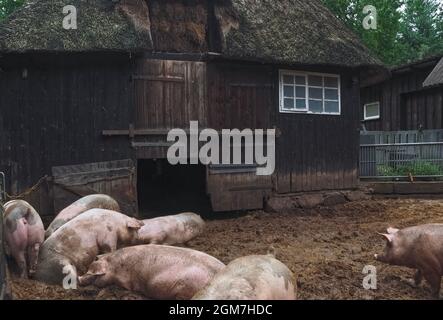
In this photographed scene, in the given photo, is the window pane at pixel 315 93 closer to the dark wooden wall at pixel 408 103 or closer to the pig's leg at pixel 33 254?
the dark wooden wall at pixel 408 103

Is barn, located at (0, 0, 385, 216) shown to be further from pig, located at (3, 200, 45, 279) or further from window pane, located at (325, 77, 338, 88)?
pig, located at (3, 200, 45, 279)

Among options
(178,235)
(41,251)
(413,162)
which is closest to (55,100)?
(178,235)

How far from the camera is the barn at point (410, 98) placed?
1702 centimetres

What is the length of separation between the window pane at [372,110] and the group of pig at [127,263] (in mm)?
16474

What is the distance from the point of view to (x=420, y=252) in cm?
569

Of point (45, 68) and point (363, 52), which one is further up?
point (363, 52)

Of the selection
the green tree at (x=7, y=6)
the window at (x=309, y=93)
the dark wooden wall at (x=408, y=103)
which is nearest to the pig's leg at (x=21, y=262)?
the window at (x=309, y=93)

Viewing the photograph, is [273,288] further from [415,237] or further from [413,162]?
[413,162]

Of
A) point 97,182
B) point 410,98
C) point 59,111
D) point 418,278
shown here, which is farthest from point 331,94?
point 410,98

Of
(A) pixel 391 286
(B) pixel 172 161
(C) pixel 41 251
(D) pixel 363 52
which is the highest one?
(D) pixel 363 52

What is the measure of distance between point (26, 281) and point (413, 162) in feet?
36.1

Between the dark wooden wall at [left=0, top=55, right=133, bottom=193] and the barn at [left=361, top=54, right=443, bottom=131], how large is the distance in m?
10.8

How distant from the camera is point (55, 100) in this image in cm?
942

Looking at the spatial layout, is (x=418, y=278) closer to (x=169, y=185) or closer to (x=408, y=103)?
(x=169, y=185)
